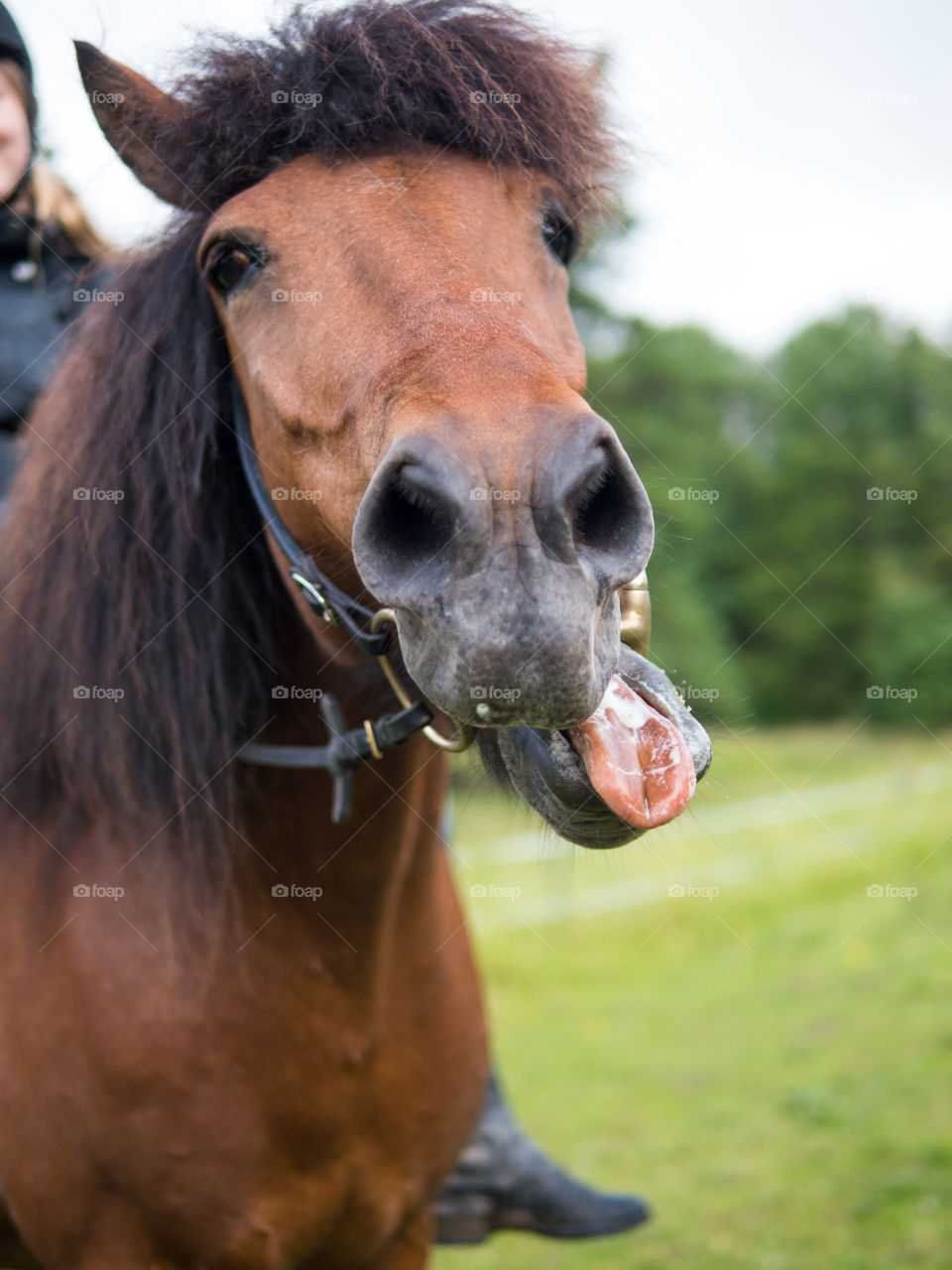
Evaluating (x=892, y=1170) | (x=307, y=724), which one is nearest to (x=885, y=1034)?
(x=892, y=1170)

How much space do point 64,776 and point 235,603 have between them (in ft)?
1.97

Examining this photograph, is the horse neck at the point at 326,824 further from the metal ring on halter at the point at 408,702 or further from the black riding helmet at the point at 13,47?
the black riding helmet at the point at 13,47

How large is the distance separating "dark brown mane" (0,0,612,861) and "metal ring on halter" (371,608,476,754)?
0.39 m

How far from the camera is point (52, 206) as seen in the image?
4.04 m

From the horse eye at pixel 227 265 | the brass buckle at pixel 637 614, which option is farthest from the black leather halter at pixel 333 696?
the brass buckle at pixel 637 614

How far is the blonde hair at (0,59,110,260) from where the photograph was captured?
3.84 meters

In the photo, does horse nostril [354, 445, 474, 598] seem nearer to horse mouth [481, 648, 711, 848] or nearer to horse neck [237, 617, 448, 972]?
horse mouth [481, 648, 711, 848]

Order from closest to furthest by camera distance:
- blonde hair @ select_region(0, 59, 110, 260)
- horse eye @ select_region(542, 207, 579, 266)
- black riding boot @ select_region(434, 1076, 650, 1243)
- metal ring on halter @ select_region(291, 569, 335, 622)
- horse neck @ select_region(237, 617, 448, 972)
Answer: metal ring on halter @ select_region(291, 569, 335, 622)
horse eye @ select_region(542, 207, 579, 266)
horse neck @ select_region(237, 617, 448, 972)
black riding boot @ select_region(434, 1076, 650, 1243)
blonde hair @ select_region(0, 59, 110, 260)

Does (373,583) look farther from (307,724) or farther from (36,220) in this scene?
(36,220)

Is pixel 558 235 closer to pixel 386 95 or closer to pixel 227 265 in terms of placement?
pixel 386 95

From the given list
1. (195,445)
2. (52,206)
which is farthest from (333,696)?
(52,206)

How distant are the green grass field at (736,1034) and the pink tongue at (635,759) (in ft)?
1.07

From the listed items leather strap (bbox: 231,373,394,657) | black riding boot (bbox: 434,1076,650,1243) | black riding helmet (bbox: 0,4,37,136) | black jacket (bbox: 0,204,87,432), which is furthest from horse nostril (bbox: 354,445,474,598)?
black riding helmet (bbox: 0,4,37,136)

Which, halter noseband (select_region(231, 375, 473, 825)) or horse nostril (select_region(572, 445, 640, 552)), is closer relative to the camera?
A: horse nostril (select_region(572, 445, 640, 552))
